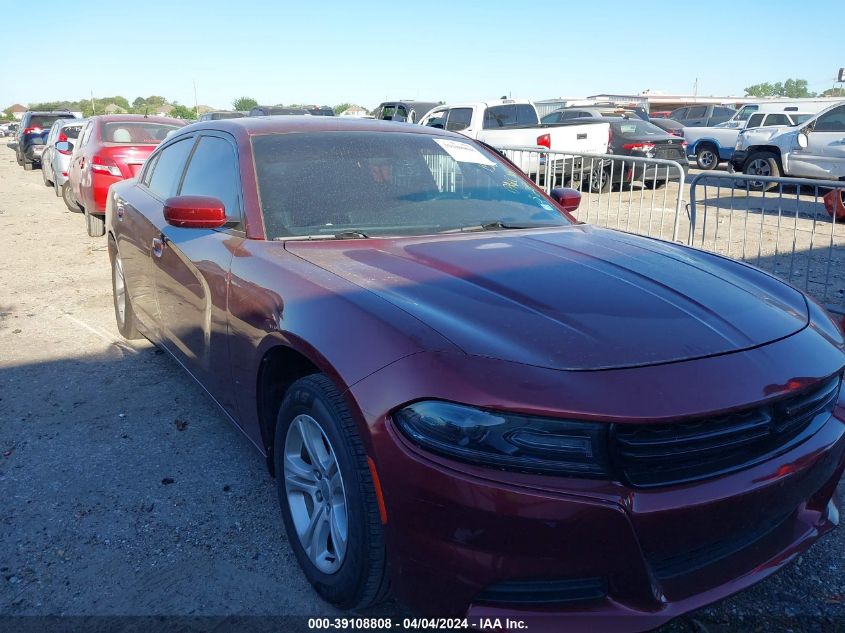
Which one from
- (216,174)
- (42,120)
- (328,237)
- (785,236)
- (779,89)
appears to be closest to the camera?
(328,237)

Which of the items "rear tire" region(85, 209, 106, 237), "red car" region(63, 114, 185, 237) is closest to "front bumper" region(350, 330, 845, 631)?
"red car" region(63, 114, 185, 237)

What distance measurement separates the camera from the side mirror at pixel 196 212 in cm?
314

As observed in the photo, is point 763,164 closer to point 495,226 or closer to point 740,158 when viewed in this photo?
point 740,158

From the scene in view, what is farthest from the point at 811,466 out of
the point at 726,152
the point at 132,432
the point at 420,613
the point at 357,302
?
the point at 726,152

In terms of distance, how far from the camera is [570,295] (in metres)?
2.38

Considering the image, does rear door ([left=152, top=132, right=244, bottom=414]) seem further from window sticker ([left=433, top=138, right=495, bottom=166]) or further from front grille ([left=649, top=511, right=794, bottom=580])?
front grille ([left=649, top=511, right=794, bottom=580])

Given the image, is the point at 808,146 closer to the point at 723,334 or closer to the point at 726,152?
the point at 726,152

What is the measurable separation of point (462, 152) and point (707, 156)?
60.8ft

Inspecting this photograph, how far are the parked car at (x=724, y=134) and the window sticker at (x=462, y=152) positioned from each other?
17.0 m

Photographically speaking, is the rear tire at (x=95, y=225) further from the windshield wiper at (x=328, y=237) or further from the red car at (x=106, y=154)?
the windshield wiper at (x=328, y=237)

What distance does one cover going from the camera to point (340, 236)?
10.0ft

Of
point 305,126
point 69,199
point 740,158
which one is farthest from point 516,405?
point 740,158

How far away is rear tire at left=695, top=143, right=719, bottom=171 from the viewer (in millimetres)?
20062

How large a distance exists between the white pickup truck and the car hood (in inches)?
377
